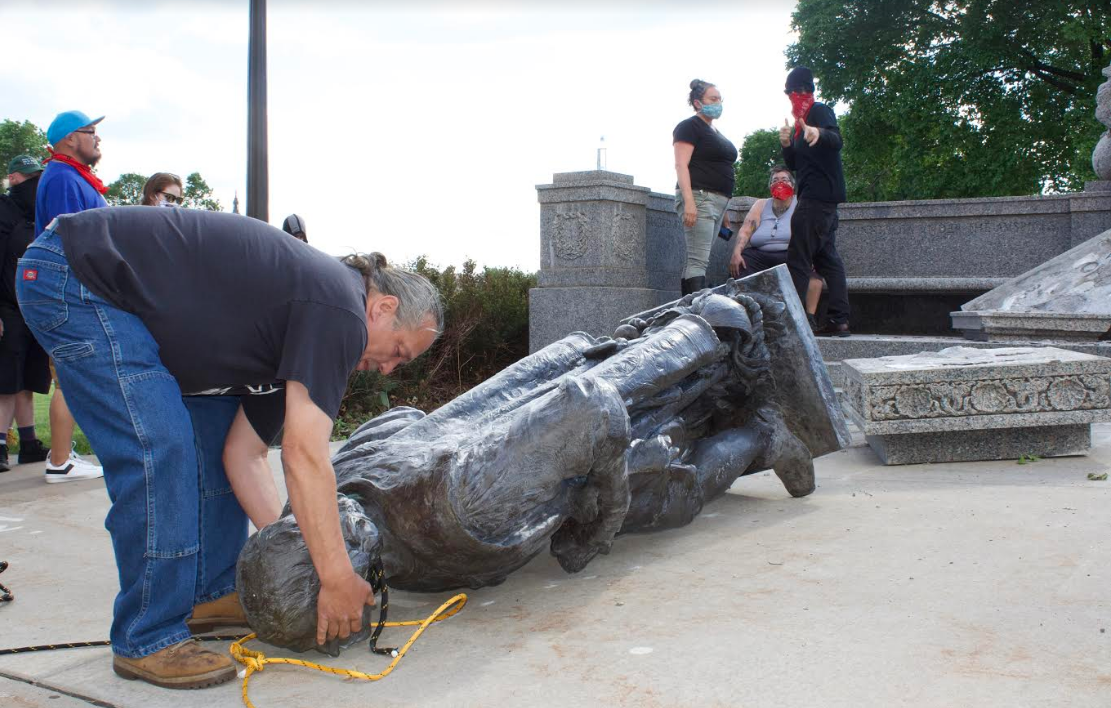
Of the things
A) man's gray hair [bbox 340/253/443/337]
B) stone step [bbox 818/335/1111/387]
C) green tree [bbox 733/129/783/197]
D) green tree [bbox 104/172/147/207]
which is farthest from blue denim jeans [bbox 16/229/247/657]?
green tree [bbox 104/172/147/207]

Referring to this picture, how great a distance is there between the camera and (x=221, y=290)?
2.46 m

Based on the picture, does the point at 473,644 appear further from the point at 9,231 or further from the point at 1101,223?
the point at 1101,223

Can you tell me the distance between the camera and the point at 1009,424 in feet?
16.3

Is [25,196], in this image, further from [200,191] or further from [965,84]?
[200,191]

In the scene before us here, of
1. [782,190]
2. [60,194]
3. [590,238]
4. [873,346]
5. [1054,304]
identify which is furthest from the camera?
[590,238]

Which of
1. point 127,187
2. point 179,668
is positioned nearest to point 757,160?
point 127,187

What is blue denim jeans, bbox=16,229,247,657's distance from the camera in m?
2.41

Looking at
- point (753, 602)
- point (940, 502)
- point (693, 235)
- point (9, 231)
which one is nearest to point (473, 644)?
point (753, 602)

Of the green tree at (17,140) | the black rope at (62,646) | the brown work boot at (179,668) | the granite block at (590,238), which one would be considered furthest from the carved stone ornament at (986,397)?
the green tree at (17,140)

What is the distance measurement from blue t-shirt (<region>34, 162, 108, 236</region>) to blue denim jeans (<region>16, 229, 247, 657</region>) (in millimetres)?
2660

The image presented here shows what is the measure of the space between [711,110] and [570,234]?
2.10 m

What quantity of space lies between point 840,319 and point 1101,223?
280 cm

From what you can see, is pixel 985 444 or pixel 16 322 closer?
pixel 985 444

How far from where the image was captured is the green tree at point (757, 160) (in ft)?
161
